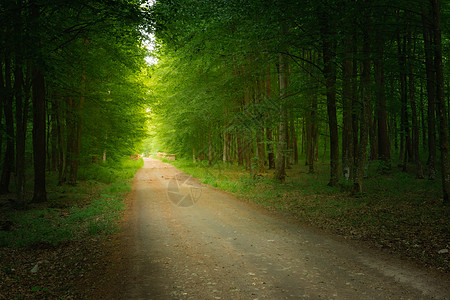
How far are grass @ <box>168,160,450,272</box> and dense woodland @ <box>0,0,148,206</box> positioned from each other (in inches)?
308

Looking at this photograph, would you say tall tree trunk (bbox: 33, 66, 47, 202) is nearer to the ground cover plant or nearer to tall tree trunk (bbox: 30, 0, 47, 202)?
tall tree trunk (bbox: 30, 0, 47, 202)

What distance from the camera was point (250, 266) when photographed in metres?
5.27

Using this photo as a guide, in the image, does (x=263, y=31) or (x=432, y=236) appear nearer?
(x=432, y=236)

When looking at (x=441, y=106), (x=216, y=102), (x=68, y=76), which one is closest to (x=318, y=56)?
(x=216, y=102)

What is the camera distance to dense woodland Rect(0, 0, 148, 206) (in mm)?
6848

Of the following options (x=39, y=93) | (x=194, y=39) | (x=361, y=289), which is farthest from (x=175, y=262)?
(x=194, y=39)

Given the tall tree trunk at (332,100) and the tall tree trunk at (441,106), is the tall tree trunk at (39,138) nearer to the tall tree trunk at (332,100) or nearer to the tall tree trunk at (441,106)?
the tall tree trunk at (332,100)

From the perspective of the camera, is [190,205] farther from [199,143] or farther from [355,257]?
[199,143]

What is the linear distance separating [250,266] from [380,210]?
219 inches

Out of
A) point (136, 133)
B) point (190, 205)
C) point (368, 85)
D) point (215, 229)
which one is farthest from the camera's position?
point (136, 133)

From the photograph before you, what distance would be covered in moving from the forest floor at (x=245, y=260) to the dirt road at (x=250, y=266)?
0.02 m

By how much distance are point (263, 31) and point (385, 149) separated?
1283cm

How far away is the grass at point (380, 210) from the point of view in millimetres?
6035

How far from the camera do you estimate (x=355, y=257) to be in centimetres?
559
